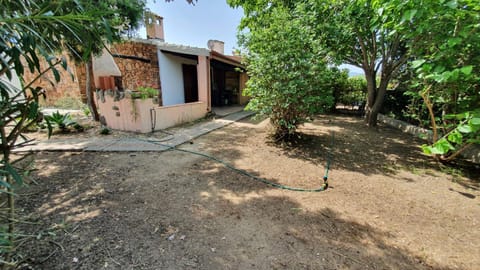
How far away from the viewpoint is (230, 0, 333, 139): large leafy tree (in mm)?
4320

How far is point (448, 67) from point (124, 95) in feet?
22.2

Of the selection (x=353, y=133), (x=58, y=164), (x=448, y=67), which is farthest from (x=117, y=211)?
(x=353, y=133)

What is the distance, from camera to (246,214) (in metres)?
2.42

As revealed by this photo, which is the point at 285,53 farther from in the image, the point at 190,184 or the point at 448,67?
the point at 190,184

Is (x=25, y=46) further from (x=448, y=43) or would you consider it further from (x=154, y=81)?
(x=154, y=81)

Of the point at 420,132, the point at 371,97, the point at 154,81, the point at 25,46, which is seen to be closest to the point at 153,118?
the point at 154,81

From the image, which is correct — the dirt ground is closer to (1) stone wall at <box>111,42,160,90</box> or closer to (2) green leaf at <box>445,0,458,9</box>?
(2) green leaf at <box>445,0,458,9</box>

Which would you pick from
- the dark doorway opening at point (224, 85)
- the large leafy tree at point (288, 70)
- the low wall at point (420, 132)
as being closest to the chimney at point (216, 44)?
the dark doorway opening at point (224, 85)

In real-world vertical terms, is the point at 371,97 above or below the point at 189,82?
below

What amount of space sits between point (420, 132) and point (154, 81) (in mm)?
9014

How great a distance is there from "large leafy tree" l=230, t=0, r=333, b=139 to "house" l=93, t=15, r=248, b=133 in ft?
3.68

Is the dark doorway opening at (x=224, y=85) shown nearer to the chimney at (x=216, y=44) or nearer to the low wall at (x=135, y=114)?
the chimney at (x=216, y=44)

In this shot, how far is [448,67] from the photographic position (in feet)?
8.53

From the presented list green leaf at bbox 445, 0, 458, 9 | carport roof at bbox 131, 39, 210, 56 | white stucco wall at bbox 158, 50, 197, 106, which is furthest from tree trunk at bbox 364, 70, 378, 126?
white stucco wall at bbox 158, 50, 197, 106
